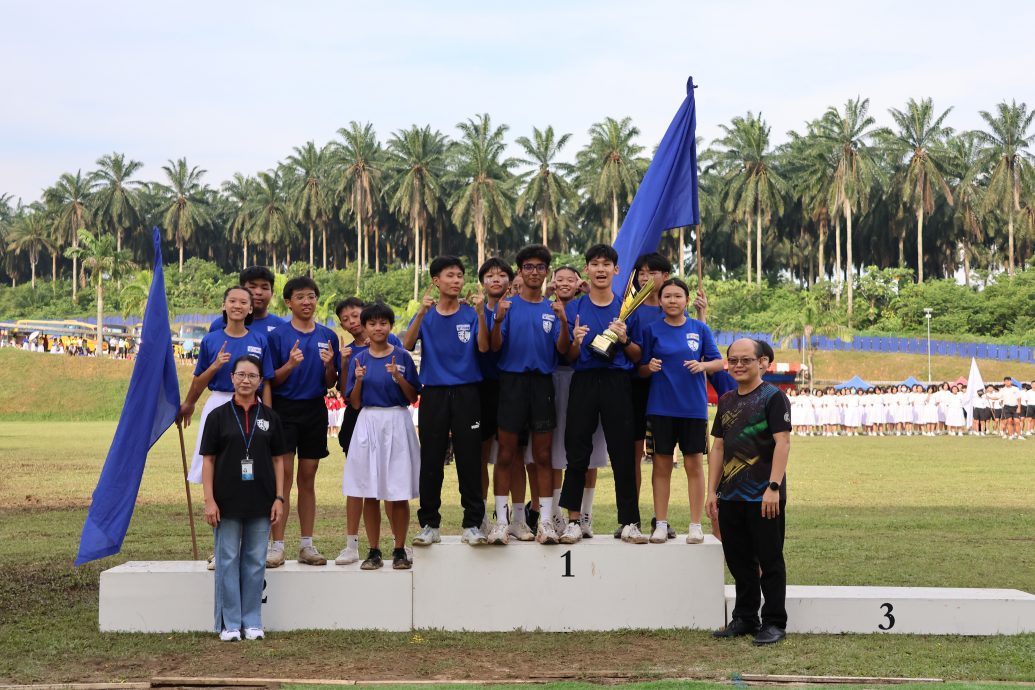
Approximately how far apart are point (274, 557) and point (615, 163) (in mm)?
72853

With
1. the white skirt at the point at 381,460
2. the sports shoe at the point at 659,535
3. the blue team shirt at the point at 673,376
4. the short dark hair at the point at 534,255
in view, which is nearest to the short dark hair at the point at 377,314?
the white skirt at the point at 381,460

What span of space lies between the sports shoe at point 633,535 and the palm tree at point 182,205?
9642 cm

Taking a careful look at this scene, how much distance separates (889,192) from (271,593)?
79148 millimetres

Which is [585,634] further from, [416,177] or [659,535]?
[416,177]

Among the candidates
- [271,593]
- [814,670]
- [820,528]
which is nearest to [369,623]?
[271,593]

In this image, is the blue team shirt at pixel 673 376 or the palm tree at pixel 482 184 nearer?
the blue team shirt at pixel 673 376

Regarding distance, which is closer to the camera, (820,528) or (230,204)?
(820,528)

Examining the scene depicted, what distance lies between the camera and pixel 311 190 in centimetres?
9144

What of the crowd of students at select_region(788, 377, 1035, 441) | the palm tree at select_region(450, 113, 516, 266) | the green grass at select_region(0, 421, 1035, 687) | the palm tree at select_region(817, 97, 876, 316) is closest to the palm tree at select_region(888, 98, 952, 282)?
the palm tree at select_region(817, 97, 876, 316)

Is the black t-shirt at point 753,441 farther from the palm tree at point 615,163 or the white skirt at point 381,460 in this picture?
the palm tree at point 615,163

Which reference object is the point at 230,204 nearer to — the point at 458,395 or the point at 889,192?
the point at 889,192

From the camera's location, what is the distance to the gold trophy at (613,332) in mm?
7293

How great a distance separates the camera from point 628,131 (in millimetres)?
78938

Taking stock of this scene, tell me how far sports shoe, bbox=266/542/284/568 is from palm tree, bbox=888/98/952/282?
73.3 m
